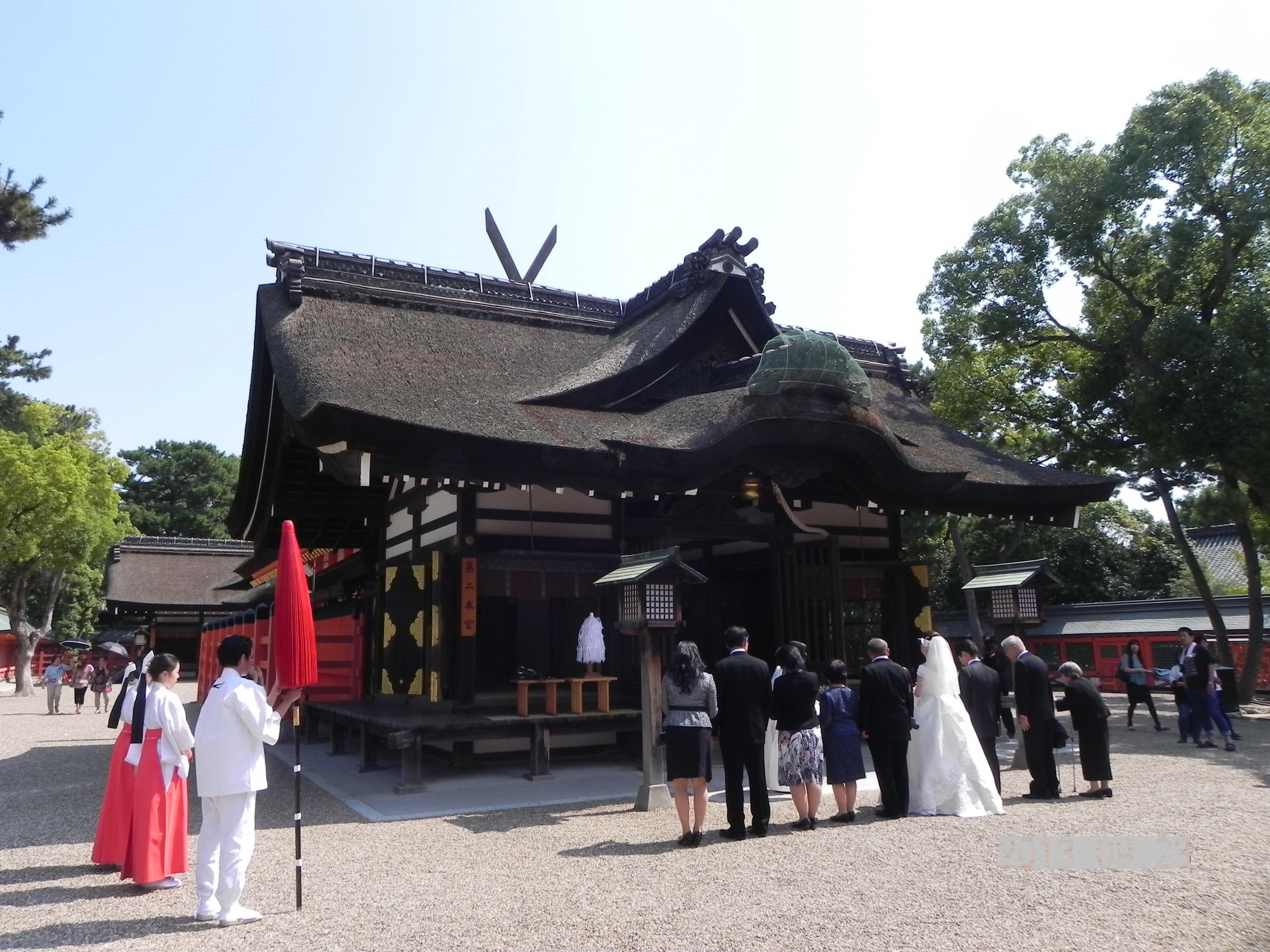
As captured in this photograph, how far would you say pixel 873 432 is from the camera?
9.87m

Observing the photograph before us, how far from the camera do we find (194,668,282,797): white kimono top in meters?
4.62

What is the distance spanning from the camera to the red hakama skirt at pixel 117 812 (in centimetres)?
565

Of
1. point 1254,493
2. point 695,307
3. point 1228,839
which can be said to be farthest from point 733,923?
point 1254,493

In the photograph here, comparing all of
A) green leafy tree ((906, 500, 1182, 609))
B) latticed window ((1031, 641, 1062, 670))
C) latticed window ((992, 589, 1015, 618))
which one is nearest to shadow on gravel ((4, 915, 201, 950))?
latticed window ((992, 589, 1015, 618))

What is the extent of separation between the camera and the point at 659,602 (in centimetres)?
761

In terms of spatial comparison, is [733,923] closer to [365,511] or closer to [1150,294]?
[365,511]

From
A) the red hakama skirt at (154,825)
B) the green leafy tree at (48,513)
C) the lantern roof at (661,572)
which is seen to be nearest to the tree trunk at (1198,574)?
the lantern roof at (661,572)

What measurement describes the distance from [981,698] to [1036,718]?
24.4 inches

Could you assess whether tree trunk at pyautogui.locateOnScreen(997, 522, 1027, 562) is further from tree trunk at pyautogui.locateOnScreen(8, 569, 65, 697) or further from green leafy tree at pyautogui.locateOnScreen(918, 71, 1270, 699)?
tree trunk at pyautogui.locateOnScreen(8, 569, 65, 697)

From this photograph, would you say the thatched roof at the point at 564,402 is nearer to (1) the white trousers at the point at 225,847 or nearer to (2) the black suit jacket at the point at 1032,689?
(2) the black suit jacket at the point at 1032,689

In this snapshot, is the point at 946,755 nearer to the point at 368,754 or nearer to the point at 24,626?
the point at 368,754

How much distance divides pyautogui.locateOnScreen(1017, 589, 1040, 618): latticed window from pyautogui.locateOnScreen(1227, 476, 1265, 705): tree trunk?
799cm

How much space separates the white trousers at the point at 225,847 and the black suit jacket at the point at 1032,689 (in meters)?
6.32
